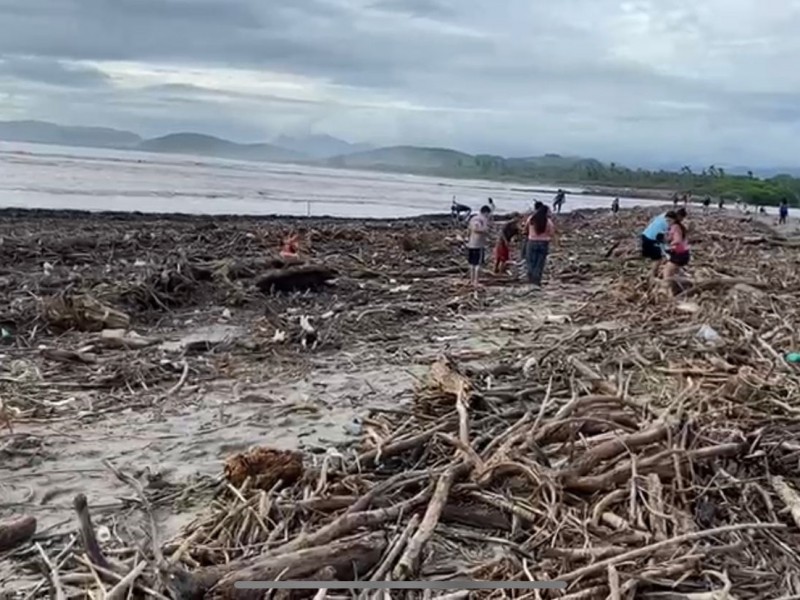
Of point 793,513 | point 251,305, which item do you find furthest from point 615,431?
point 251,305

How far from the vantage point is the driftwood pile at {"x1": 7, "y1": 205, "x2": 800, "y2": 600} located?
12.6ft

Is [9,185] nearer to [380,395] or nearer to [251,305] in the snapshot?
[251,305]

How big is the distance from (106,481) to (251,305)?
7.50m

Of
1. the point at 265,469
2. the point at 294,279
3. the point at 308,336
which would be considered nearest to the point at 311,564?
the point at 265,469

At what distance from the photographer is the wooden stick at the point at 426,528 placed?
3867mm

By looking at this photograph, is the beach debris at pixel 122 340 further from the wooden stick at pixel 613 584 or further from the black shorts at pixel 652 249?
the black shorts at pixel 652 249

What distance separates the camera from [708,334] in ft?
29.3

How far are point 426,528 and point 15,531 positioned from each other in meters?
2.11

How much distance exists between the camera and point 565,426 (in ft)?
18.5

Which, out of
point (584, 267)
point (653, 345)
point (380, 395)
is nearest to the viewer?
point (380, 395)

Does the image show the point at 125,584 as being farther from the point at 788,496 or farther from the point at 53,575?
the point at 788,496

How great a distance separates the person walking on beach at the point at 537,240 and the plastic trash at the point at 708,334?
5529 millimetres

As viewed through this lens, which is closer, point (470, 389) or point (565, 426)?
point (565, 426)

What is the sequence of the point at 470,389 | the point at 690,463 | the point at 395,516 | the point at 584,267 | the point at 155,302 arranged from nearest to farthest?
1. the point at 395,516
2. the point at 690,463
3. the point at 470,389
4. the point at 155,302
5. the point at 584,267
